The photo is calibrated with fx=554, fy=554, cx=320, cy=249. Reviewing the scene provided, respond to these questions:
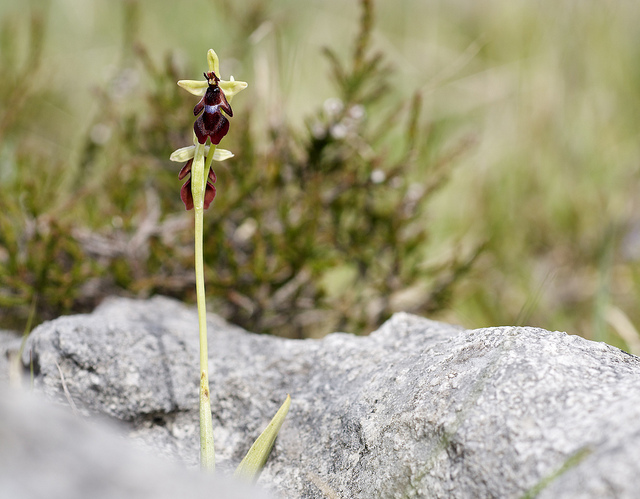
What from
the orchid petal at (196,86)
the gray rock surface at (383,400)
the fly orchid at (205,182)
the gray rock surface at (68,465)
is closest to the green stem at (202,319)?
the fly orchid at (205,182)

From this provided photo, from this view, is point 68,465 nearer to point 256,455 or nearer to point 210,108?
point 256,455

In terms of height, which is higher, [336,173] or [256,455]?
[336,173]

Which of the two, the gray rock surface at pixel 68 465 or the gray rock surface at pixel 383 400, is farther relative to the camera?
the gray rock surface at pixel 383 400

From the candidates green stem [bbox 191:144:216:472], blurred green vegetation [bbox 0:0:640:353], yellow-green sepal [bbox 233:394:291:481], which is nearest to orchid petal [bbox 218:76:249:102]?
green stem [bbox 191:144:216:472]

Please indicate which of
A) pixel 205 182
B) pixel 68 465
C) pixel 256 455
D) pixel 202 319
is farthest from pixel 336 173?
pixel 68 465

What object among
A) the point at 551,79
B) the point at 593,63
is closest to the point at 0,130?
the point at 551,79

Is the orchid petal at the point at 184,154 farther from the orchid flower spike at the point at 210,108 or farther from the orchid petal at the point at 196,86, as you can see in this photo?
the orchid petal at the point at 196,86
